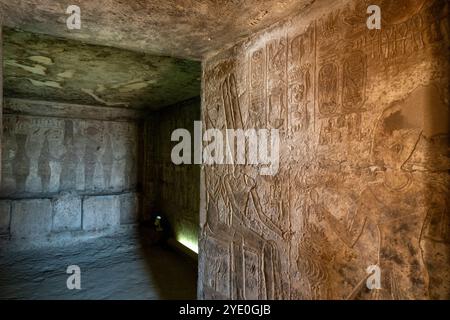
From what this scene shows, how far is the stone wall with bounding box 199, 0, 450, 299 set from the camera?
1.20m

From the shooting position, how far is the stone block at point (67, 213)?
6.52m

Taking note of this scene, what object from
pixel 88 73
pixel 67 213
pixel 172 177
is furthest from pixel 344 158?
pixel 67 213

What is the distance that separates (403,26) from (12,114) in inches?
303

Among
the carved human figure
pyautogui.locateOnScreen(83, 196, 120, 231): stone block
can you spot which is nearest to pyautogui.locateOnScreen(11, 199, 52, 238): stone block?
pyautogui.locateOnScreen(83, 196, 120, 231): stone block

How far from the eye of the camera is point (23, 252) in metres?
6.00

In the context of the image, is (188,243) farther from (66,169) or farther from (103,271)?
(66,169)

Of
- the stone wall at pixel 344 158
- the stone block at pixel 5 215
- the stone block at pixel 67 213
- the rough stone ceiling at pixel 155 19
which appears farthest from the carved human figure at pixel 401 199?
the stone block at pixel 5 215

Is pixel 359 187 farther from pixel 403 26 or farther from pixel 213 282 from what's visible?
pixel 213 282

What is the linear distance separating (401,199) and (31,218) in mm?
7372

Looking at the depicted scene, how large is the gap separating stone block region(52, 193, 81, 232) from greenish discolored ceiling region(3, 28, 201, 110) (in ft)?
7.77

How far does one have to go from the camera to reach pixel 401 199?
1279mm

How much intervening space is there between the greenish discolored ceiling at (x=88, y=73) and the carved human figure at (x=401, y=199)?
3.17 metres

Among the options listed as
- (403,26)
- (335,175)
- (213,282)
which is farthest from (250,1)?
(213,282)

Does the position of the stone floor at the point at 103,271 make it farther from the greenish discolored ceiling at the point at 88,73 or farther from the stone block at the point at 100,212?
the greenish discolored ceiling at the point at 88,73
